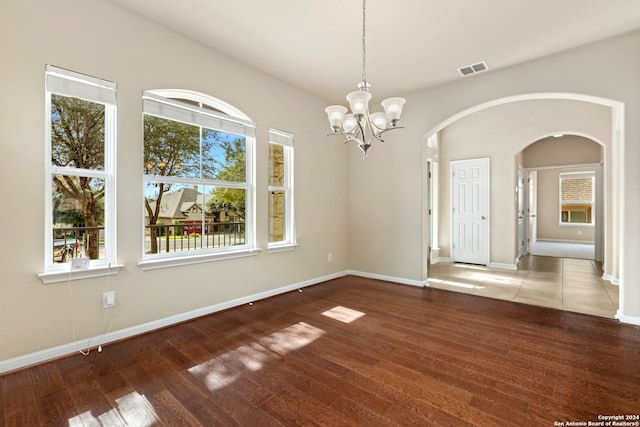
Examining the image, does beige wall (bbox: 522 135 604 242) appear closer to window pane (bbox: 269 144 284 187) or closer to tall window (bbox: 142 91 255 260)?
window pane (bbox: 269 144 284 187)

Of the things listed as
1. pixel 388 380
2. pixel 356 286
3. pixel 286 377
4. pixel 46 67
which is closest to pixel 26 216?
pixel 46 67

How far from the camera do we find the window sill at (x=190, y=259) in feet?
9.39

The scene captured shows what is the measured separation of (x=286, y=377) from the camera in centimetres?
210

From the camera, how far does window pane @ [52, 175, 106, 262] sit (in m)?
2.43

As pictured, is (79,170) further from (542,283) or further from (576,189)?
(576,189)

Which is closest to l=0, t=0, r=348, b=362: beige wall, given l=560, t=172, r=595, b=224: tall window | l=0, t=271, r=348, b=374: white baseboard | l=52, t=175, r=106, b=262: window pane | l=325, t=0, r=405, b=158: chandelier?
l=0, t=271, r=348, b=374: white baseboard

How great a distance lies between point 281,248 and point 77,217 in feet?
7.63

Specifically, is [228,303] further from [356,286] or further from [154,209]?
[356,286]

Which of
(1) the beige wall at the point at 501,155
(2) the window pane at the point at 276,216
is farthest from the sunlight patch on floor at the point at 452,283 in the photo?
(2) the window pane at the point at 276,216

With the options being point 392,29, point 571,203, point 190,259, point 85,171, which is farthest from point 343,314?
point 571,203

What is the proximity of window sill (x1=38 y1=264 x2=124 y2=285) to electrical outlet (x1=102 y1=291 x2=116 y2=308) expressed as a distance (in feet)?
0.57

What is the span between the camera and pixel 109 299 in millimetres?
2602

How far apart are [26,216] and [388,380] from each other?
3.01m

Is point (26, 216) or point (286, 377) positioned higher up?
point (26, 216)
